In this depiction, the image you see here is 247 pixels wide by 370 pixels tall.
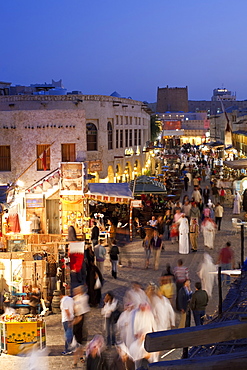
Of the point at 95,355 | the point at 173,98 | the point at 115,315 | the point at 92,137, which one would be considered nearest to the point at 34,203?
the point at 92,137

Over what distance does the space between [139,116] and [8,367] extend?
31.3 meters

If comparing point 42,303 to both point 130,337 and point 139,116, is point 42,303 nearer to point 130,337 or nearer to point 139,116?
point 130,337

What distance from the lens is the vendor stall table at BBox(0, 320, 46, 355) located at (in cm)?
996

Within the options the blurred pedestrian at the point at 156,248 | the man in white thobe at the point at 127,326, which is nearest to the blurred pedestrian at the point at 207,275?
the blurred pedestrian at the point at 156,248

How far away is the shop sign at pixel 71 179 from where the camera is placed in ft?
62.4

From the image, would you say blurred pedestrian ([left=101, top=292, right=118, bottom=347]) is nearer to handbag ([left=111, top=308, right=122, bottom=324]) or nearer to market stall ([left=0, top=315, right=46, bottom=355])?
handbag ([left=111, top=308, right=122, bottom=324])

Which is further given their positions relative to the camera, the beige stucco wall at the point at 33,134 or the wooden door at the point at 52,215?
the beige stucco wall at the point at 33,134

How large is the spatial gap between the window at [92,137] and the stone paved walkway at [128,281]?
7.21 metres

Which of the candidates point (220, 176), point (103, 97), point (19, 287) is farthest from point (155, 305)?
point (220, 176)

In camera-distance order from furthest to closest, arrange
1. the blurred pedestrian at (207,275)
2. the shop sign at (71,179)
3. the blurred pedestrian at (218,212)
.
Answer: the blurred pedestrian at (218,212)
the shop sign at (71,179)
the blurred pedestrian at (207,275)

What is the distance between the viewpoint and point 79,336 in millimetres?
10258

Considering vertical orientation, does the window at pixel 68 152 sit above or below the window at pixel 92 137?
below

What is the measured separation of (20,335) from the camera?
32.9ft

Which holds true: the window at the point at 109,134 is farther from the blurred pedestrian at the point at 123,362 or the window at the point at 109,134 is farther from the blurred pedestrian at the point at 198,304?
the blurred pedestrian at the point at 123,362
